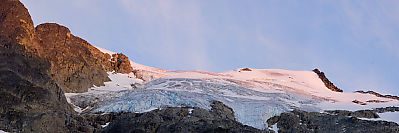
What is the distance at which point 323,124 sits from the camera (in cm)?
4516

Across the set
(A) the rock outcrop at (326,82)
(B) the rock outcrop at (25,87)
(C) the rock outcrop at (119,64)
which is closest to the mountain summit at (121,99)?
(B) the rock outcrop at (25,87)

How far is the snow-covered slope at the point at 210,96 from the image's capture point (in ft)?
158

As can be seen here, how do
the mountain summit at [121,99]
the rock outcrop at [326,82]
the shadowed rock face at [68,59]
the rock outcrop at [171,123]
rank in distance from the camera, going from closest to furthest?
the rock outcrop at [171,123]
the mountain summit at [121,99]
the shadowed rock face at [68,59]
the rock outcrop at [326,82]

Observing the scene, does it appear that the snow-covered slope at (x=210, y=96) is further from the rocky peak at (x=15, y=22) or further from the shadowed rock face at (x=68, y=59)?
the rocky peak at (x=15, y=22)

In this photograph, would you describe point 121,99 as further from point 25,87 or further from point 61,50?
point 61,50

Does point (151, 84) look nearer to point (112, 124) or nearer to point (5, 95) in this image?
point (112, 124)

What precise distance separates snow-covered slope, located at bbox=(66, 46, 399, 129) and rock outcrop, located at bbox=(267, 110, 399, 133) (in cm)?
226

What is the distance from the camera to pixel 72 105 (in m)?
48.2

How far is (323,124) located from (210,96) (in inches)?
654

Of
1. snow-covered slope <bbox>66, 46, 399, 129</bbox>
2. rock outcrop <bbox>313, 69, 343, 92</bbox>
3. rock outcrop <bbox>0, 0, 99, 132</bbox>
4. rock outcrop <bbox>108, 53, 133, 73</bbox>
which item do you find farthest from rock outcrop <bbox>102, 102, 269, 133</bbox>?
rock outcrop <bbox>313, 69, 343, 92</bbox>

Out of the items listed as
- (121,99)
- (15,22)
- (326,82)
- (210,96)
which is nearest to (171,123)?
Answer: (121,99)

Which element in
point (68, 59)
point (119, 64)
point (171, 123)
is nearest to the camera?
point (171, 123)

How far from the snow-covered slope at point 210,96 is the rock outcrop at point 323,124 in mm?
2262

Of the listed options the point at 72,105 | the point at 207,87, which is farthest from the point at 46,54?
the point at 207,87
